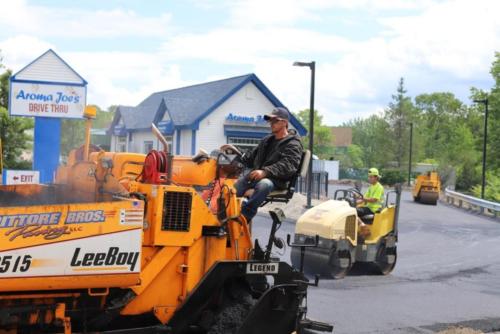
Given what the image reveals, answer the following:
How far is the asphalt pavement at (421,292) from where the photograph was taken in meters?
8.57

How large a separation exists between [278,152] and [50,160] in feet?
41.5

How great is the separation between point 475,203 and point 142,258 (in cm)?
2694

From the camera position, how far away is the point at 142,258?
5.61 meters

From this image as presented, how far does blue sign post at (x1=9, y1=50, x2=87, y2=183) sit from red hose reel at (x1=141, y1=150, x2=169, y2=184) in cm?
1249

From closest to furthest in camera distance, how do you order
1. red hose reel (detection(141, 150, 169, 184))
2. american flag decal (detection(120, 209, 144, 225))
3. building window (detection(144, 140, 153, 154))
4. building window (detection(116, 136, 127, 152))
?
american flag decal (detection(120, 209, 144, 225)) → red hose reel (detection(141, 150, 169, 184)) → building window (detection(144, 140, 153, 154)) → building window (detection(116, 136, 127, 152))

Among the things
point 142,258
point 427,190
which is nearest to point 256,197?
point 142,258

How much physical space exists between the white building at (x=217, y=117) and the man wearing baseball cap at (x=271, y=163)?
88.9 feet

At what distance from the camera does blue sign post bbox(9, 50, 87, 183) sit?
18.0 metres

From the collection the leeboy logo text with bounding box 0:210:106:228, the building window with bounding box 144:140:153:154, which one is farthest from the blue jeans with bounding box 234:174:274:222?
the building window with bounding box 144:140:153:154

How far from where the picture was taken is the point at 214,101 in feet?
115

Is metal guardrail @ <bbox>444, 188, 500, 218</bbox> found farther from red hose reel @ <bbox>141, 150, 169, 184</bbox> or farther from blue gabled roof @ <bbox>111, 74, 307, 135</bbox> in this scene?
red hose reel @ <bbox>141, 150, 169, 184</bbox>

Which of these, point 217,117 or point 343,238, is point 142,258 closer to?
point 343,238

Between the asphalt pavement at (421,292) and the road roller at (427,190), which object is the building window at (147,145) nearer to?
the road roller at (427,190)

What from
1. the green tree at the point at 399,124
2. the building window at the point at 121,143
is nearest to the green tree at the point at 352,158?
the green tree at the point at 399,124
